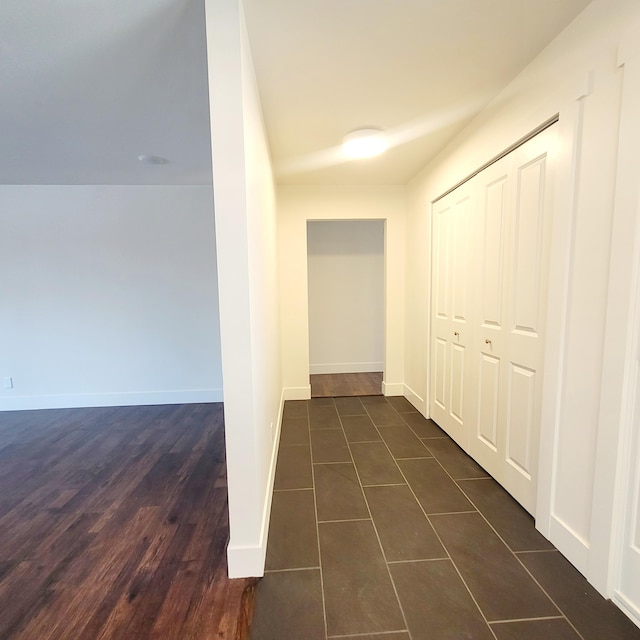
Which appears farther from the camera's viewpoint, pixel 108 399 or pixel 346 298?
pixel 346 298

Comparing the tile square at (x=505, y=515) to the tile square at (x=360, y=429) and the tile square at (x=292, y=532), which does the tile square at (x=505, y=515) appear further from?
the tile square at (x=292, y=532)

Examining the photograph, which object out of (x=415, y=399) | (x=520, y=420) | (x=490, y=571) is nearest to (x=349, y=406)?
(x=415, y=399)

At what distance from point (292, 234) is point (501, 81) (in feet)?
6.97

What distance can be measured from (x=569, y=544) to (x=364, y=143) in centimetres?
259

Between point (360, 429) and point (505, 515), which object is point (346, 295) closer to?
point (360, 429)

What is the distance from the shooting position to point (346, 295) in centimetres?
468

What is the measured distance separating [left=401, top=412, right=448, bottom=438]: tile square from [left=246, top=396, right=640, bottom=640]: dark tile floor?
0.32m

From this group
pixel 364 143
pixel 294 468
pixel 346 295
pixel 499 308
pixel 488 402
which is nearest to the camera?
pixel 499 308

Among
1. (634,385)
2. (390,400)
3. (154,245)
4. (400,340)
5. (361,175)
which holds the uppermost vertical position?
(361,175)

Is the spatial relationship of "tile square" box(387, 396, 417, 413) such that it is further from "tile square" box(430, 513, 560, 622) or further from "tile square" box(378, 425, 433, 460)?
"tile square" box(430, 513, 560, 622)

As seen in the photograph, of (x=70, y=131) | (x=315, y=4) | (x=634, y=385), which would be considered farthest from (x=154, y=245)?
(x=634, y=385)

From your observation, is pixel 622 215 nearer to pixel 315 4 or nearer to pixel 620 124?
pixel 620 124

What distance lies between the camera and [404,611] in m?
1.16

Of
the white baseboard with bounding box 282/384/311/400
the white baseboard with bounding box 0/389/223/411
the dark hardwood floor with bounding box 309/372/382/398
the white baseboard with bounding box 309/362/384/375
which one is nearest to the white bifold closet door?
the dark hardwood floor with bounding box 309/372/382/398
